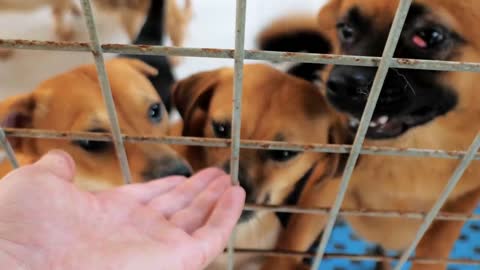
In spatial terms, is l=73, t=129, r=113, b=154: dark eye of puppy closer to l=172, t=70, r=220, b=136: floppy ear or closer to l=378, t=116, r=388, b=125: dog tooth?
l=172, t=70, r=220, b=136: floppy ear

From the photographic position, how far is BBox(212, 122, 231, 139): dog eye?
55cm

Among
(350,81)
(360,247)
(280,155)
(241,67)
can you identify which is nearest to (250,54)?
(241,67)

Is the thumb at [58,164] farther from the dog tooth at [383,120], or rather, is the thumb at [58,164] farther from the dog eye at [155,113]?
the dog tooth at [383,120]

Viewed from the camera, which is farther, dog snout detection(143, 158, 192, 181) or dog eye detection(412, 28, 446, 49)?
dog snout detection(143, 158, 192, 181)

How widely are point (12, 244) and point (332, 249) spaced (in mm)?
Result: 489

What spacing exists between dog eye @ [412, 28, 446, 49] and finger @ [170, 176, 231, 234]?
217 mm

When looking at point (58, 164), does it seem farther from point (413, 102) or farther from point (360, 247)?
point (360, 247)

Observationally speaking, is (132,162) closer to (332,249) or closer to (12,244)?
(12,244)

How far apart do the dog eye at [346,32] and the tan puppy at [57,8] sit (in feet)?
0.82

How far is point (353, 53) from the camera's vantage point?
47cm

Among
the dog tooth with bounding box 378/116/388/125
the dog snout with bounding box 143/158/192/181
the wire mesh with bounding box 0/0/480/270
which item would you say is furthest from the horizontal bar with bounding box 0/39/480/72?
the dog snout with bounding box 143/158/192/181

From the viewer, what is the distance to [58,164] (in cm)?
49

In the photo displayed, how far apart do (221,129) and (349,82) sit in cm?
16

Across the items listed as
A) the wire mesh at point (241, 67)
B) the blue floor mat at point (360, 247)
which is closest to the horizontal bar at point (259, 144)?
the wire mesh at point (241, 67)
